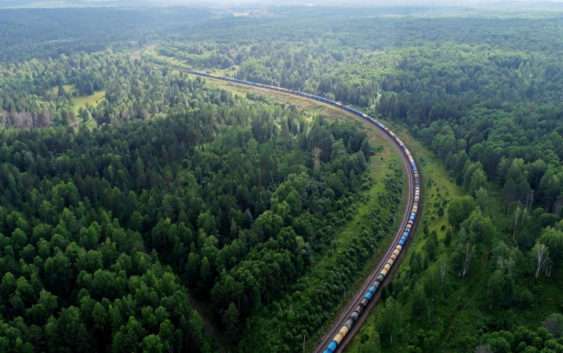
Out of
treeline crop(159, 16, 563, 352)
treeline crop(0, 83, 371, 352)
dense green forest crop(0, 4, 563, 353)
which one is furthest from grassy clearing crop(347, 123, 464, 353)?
treeline crop(0, 83, 371, 352)

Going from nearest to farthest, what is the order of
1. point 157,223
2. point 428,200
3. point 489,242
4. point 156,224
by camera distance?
point 489,242, point 157,223, point 156,224, point 428,200

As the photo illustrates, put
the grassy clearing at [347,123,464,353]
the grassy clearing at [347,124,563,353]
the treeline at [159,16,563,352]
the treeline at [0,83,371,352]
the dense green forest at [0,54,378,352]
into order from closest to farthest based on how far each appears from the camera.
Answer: the grassy clearing at [347,124,563,353] < the treeline at [0,83,371,352] < the dense green forest at [0,54,378,352] < the treeline at [159,16,563,352] < the grassy clearing at [347,123,464,353]

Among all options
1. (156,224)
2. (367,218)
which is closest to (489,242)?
(367,218)

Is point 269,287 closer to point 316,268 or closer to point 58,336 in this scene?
point 316,268

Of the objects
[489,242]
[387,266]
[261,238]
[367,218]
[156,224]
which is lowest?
[387,266]

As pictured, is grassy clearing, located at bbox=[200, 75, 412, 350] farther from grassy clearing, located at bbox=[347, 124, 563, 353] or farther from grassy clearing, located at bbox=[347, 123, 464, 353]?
grassy clearing, located at bbox=[347, 124, 563, 353]

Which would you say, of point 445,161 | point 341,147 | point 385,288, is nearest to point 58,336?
point 385,288

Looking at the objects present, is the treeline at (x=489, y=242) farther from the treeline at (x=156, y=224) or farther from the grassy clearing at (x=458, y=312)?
the treeline at (x=156, y=224)

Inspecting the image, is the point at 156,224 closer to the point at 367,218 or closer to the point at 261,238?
the point at 261,238
